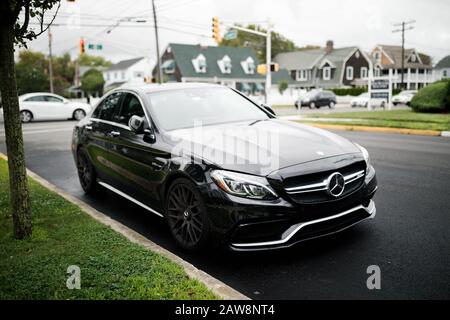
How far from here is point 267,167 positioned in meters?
3.76

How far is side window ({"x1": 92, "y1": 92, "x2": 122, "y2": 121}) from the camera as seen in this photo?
19.6 feet

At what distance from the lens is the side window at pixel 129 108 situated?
5.36m

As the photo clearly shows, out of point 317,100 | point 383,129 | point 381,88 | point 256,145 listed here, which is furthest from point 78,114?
point 256,145

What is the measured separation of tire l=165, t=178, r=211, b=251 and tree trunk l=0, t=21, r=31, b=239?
1541 millimetres

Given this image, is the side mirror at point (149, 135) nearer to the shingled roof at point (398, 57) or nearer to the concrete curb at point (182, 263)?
the concrete curb at point (182, 263)

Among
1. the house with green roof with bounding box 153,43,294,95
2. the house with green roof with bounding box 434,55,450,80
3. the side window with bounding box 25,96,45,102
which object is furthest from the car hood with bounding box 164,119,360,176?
the house with green roof with bounding box 434,55,450,80

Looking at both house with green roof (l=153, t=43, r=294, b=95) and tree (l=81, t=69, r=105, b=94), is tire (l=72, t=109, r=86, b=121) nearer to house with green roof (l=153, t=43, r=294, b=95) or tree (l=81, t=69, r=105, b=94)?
house with green roof (l=153, t=43, r=294, b=95)

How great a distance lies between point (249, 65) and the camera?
61156 mm

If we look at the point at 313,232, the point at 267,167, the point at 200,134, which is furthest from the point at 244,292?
the point at 200,134

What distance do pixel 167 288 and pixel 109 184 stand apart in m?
Result: 2.90

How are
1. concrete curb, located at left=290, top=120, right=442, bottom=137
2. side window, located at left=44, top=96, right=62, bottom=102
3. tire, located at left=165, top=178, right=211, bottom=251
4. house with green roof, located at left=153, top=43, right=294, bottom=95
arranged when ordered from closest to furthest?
tire, located at left=165, top=178, right=211, bottom=251 < concrete curb, located at left=290, top=120, right=442, bottom=137 < side window, located at left=44, top=96, right=62, bottom=102 < house with green roof, located at left=153, top=43, right=294, bottom=95

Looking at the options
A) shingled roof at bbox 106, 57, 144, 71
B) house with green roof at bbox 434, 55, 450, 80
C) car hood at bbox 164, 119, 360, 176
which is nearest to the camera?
car hood at bbox 164, 119, 360, 176

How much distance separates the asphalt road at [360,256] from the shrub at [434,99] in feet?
51.1
